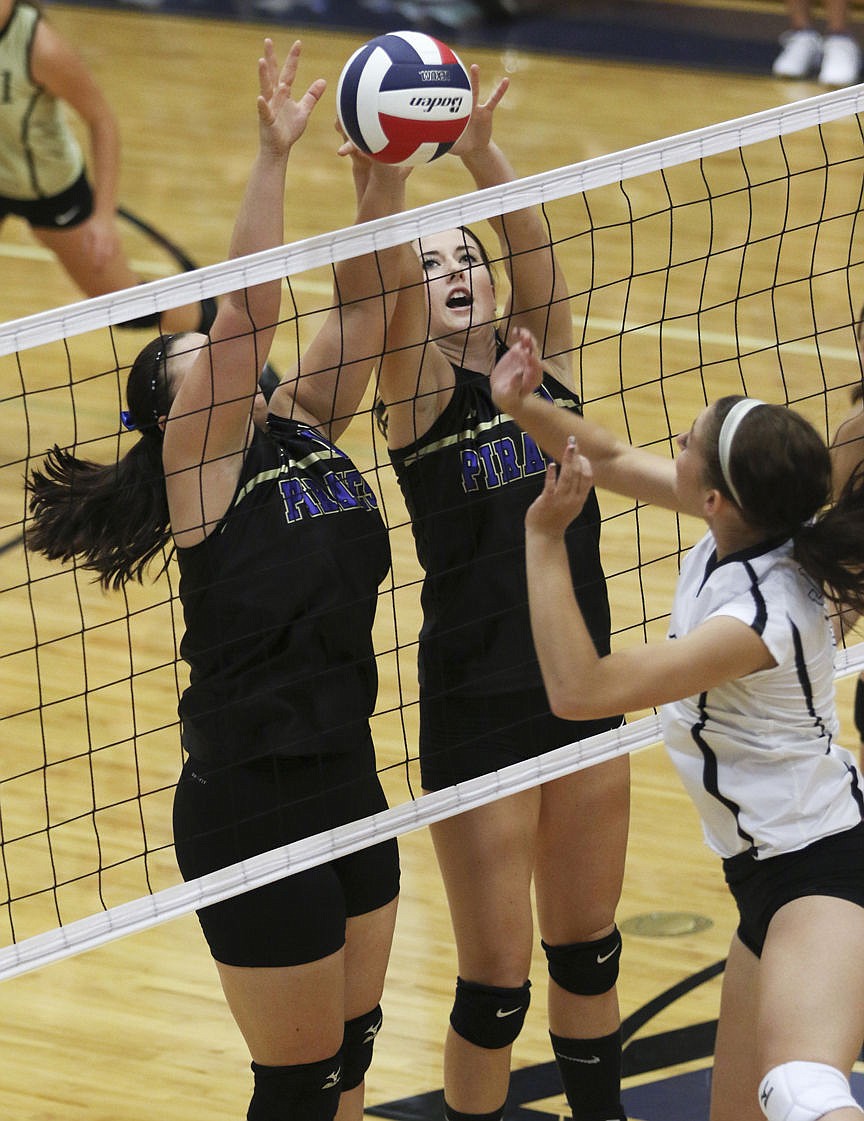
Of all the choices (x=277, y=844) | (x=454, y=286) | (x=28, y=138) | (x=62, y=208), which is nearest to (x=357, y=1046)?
(x=277, y=844)

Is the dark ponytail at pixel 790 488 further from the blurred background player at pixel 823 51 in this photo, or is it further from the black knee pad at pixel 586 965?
the blurred background player at pixel 823 51

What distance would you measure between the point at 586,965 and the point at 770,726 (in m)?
0.89

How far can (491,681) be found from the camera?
3.41 meters

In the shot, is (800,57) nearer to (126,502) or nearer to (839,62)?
(839,62)

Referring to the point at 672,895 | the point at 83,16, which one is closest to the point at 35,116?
the point at 672,895

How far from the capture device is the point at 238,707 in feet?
10.2

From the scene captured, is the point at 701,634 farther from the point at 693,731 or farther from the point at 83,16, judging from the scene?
the point at 83,16

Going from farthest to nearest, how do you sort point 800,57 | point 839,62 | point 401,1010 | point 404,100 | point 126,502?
1. point 800,57
2. point 839,62
3. point 401,1010
4. point 404,100
5. point 126,502

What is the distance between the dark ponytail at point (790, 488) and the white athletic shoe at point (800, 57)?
9.35 metres

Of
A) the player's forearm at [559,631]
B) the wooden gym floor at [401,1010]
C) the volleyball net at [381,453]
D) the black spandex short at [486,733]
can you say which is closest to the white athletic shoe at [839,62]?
the volleyball net at [381,453]

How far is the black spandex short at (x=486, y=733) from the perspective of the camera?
3.43 m

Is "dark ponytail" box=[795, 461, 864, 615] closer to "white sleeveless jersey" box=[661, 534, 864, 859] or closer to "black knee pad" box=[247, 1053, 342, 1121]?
"white sleeveless jersey" box=[661, 534, 864, 859]

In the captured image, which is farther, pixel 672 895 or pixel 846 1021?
pixel 672 895

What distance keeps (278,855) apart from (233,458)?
70cm
